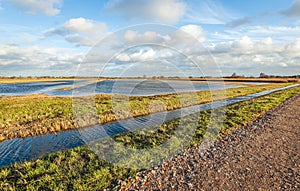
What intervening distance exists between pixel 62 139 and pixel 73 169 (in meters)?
6.80

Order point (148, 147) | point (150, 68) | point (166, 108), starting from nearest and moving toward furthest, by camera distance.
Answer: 1. point (148, 147)
2. point (150, 68)
3. point (166, 108)

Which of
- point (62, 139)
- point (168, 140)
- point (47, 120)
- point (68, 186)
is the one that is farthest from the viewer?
point (47, 120)

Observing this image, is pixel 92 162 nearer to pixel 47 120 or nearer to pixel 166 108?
pixel 47 120

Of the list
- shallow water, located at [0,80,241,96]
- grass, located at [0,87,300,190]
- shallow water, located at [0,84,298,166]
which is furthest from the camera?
shallow water, located at [0,80,241,96]

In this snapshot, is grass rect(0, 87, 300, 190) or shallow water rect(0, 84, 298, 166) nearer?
grass rect(0, 87, 300, 190)

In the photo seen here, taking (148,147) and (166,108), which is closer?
(148,147)

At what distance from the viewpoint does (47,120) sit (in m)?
19.2

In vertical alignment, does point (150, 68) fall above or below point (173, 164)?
above

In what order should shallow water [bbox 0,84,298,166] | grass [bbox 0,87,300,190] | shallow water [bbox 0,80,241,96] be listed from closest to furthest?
grass [bbox 0,87,300,190], shallow water [bbox 0,84,298,166], shallow water [bbox 0,80,241,96]

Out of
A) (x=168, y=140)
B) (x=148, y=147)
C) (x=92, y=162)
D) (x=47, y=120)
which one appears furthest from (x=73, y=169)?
(x=47, y=120)

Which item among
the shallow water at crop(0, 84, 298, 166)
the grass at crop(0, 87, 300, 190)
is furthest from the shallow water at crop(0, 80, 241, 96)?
the grass at crop(0, 87, 300, 190)

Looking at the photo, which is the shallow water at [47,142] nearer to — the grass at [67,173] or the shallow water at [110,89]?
the grass at [67,173]

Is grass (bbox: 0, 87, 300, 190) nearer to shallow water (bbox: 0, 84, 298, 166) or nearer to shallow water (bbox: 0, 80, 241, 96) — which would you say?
shallow water (bbox: 0, 84, 298, 166)

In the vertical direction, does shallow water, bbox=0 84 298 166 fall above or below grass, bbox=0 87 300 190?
below
